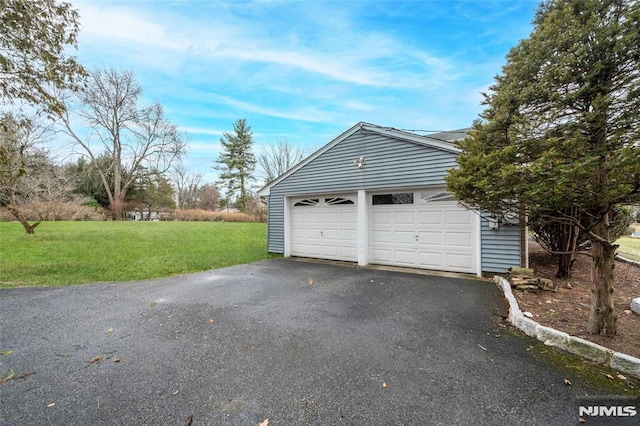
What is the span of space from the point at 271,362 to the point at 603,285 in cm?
376

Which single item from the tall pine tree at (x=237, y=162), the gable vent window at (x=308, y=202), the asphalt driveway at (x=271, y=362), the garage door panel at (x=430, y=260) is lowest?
the asphalt driveway at (x=271, y=362)

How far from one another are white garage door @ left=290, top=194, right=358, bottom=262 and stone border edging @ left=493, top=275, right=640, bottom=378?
4.86 metres

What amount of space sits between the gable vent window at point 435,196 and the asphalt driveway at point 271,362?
2.45 metres

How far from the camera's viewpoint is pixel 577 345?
2.88m

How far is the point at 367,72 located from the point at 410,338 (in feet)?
32.7

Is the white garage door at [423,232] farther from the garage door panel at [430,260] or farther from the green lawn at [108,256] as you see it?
the green lawn at [108,256]

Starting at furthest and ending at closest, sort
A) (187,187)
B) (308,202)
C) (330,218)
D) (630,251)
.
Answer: (187,187)
(630,251)
(308,202)
(330,218)

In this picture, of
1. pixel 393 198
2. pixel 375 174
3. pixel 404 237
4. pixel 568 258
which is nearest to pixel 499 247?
pixel 568 258

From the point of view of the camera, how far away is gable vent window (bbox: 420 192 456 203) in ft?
22.2

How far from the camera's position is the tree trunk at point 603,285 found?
3086 millimetres

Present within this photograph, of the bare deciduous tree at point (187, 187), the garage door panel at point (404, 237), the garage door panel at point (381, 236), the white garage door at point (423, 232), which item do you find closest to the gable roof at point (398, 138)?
the white garage door at point (423, 232)

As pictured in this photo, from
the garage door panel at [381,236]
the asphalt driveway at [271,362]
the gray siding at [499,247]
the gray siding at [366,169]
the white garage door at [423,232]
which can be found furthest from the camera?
the garage door panel at [381,236]

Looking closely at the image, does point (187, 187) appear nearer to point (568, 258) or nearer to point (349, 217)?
point (349, 217)

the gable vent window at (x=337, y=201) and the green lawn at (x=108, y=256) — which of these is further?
the gable vent window at (x=337, y=201)
